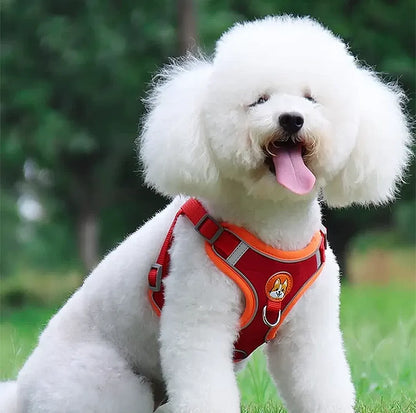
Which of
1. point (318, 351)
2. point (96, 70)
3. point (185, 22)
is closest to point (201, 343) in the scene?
point (318, 351)

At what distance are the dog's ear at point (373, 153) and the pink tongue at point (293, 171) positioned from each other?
235 millimetres

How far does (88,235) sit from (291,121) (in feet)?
42.5

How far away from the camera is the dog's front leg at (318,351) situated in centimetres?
339

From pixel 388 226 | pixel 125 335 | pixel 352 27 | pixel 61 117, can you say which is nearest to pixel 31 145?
pixel 61 117

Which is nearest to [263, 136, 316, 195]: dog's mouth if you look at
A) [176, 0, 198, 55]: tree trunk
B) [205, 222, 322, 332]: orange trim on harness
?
[205, 222, 322, 332]: orange trim on harness

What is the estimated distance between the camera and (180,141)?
10.3 feet

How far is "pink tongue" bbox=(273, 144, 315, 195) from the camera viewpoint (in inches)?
119

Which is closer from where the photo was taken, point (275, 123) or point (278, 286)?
point (275, 123)

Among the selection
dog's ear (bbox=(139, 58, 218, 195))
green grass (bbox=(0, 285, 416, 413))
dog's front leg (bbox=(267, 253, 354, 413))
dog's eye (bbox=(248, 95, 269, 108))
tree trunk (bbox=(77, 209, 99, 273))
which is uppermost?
dog's eye (bbox=(248, 95, 269, 108))

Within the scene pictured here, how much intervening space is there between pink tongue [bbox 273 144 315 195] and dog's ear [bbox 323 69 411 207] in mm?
235

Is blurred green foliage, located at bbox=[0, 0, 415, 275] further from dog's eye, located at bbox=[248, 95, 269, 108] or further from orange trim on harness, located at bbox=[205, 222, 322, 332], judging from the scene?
dog's eye, located at bbox=[248, 95, 269, 108]

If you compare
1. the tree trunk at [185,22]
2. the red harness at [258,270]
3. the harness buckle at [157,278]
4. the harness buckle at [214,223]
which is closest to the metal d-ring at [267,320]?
the red harness at [258,270]

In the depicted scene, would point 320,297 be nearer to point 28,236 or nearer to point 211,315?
point 211,315

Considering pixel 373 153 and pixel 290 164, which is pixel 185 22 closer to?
pixel 373 153
